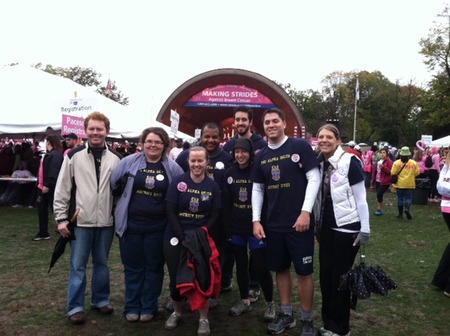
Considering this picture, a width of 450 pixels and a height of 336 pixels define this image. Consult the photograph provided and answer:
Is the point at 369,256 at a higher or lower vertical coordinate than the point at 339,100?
lower

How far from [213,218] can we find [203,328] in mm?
1026

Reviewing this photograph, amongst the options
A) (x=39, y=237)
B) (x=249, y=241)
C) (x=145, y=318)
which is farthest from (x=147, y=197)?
(x=39, y=237)

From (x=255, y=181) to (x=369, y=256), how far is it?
12.8ft

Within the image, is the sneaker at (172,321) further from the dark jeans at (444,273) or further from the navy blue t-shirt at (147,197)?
the dark jeans at (444,273)

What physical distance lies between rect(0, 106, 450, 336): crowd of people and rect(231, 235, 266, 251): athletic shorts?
10mm

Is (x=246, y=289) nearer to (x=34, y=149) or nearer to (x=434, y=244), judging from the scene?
(x=434, y=244)

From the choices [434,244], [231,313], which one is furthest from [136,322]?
[434,244]

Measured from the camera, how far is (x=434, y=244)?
8.05m

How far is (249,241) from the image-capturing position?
434 cm

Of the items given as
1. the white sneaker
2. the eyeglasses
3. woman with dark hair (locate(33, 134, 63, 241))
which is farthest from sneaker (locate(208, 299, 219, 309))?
woman with dark hair (locate(33, 134, 63, 241))

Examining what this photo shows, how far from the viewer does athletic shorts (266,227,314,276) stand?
12.6 ft

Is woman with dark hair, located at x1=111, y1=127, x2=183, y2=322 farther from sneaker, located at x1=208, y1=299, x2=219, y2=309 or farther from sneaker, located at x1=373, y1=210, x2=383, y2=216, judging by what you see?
sneaker, located at x1=373, y1=210, x2=383, y2=216

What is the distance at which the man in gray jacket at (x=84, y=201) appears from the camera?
13.9ft

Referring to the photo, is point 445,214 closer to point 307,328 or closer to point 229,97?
point 307,328
